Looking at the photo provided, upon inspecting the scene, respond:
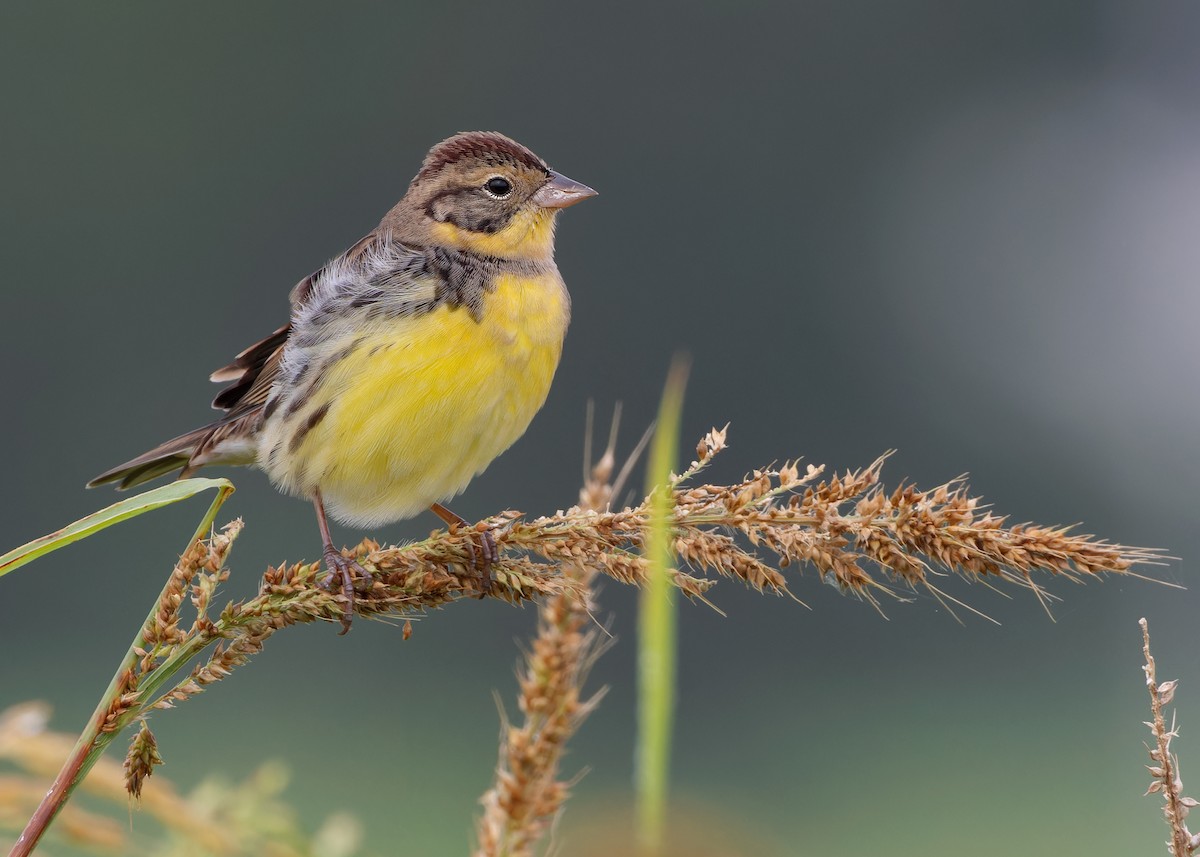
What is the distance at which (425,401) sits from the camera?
2.97 meters

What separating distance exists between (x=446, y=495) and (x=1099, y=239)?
16639 millimetres

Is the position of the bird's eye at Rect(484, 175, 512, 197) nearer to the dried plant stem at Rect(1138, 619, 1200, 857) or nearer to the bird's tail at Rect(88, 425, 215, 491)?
the bird's tail at Rect(88, 425, 215, 491)

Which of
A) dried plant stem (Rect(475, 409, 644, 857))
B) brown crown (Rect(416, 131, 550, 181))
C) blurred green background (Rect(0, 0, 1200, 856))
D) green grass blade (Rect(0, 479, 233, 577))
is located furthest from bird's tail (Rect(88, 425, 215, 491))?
blurred green background (Rect(0, 0, 1200, 856))

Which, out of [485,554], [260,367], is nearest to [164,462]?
[260,367]

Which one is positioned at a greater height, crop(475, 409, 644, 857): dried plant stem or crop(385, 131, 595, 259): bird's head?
crop(385, 131, 595, 259): bird's head

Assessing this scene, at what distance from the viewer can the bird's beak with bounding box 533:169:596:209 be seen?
353 centimetres

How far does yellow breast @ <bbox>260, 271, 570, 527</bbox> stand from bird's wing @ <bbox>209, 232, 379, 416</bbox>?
220mm

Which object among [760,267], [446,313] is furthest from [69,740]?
[760,267]

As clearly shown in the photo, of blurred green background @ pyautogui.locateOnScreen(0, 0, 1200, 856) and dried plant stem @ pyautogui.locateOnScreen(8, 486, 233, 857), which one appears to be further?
blurred green background @ pyautogui.locateOnScreen(0, 0, 1200, 856)

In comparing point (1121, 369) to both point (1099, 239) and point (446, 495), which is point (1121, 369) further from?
point (446, 495)

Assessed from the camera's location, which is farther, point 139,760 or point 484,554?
point 484,554

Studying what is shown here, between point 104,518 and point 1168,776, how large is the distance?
0.94m

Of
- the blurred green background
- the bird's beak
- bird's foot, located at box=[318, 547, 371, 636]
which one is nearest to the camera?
bird's foot, located at box=[318, 547, 371, 636]

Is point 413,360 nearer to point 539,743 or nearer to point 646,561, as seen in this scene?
point 646,561
